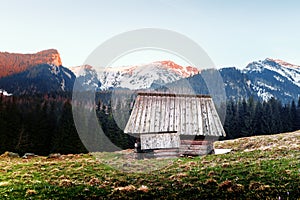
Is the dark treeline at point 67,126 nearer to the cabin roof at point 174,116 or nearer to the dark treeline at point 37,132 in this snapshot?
the dark treeline at point 37,132

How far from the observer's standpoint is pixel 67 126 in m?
72.8

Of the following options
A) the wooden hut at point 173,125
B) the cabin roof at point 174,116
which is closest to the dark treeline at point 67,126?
the cabin roof at point 174,116

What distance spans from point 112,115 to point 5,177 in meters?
75.3

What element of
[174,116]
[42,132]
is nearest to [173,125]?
[174,116]

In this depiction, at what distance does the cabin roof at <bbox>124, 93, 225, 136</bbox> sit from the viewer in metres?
29.3

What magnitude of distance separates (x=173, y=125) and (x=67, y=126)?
48889 millimetres

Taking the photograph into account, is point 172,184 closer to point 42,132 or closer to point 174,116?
point 174,116

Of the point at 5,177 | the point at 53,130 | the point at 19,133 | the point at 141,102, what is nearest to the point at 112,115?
the point at 53,130

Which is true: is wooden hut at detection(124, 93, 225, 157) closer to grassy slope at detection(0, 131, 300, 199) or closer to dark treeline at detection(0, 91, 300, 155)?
grassy slope at detection(0, 131, 300, 199)

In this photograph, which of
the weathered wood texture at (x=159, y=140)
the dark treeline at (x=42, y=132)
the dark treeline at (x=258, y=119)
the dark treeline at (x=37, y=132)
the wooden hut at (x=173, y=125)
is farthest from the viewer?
the dark treeline at (x=258, y=119)

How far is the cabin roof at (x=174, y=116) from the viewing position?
29.3 m

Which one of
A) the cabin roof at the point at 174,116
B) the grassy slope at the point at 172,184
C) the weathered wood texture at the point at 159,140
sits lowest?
the grassy slope at the point at 172,184

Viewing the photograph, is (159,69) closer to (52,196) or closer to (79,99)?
(52,196)

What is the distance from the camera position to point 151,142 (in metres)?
28.8
